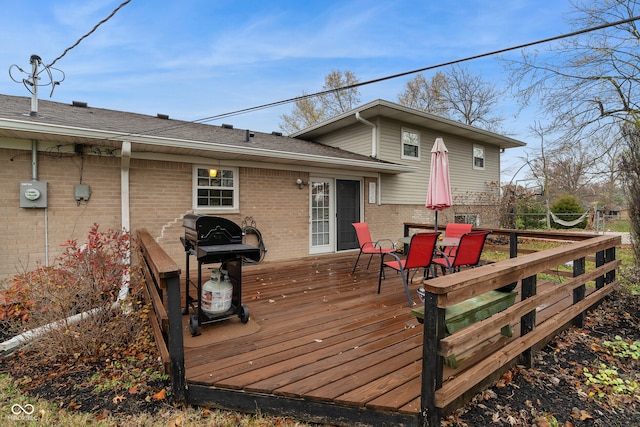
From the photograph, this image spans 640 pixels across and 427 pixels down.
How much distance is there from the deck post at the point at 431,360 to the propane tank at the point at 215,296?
204 centimetres

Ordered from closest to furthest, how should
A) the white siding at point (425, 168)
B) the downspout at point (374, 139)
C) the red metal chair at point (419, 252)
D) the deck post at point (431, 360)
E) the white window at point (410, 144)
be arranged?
the deck post at point (431, 360) < the red metal chair at point (419, 252) < the downspout at point (374, 139) < the white siding at point (425, 168) < the white window at point (410, 144)

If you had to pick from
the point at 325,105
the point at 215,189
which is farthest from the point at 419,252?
the point at 325,105

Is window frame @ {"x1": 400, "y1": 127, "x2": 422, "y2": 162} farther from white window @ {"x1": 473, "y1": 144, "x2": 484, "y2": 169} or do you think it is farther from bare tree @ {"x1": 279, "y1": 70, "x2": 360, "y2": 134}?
bare tree @ {"x1": 279, "y1": 70, "x2": 360, "y2": 134}

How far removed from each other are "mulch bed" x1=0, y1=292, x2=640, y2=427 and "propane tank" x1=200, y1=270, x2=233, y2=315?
66 centimetres

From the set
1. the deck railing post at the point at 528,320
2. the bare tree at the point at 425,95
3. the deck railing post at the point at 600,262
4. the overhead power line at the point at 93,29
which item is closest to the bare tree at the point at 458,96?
the bare tree at the point at 425,95

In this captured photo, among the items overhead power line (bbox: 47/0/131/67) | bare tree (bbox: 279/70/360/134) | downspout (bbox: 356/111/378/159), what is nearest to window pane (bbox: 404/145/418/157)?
downspout (bbox: 356/111/378/159)

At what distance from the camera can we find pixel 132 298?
3498mm

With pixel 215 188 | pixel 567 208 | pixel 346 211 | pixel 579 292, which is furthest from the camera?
pixel 567 208

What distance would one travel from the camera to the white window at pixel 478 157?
1160 centimetres

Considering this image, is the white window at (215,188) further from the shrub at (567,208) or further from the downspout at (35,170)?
the shrub at (567,208)

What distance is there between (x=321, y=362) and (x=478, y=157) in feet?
38.2

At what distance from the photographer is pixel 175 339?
214 cm

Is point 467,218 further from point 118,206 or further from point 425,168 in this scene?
point 118,206

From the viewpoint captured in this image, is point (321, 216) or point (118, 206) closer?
point (118, 206)
